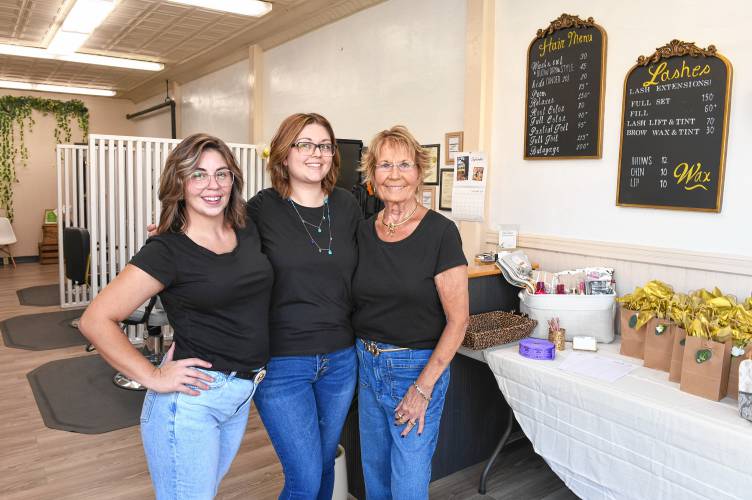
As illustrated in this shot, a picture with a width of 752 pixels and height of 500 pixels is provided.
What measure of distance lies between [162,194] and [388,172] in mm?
664

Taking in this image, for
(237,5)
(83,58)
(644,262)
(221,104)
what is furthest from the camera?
(221,104)

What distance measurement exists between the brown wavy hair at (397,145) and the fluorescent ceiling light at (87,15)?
4.21 metres

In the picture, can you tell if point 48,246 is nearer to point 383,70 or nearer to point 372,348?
point 383,70

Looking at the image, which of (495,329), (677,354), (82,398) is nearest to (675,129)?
(677,354)

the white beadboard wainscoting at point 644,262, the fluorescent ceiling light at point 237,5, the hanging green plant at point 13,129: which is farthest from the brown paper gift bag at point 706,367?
the hanging green plant at point 13,129

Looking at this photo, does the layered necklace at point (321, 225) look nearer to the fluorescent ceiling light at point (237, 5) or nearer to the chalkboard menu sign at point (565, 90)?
the chalkboard menu sign at point (565, 90)

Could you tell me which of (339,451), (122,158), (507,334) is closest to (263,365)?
(339,451)

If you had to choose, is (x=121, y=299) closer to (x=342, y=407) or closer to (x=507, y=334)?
(x=342, y=407)

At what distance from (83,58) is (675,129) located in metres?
7.02

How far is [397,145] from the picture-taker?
177 cm

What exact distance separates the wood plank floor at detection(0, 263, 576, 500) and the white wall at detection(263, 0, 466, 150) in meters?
2.19

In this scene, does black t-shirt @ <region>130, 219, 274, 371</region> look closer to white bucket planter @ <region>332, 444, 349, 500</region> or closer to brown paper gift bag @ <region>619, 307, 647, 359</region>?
white bucket planter @ <region>332, 444, 349, 500</region>

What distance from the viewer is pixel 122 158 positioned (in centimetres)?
521

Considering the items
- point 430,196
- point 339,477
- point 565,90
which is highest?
point 565,90
